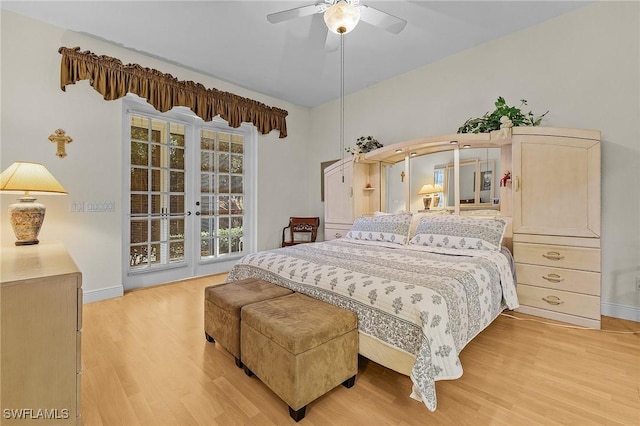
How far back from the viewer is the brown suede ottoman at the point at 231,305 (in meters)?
1.81

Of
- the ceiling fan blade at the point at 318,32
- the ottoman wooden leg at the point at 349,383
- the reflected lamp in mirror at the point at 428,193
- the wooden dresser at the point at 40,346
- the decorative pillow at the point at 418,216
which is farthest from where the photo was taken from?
the reflected lamp in mirror at the point at 428,193

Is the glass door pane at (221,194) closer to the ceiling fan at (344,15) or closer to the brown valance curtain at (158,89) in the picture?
the brown valance curtain at (158,89)

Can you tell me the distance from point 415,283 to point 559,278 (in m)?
1.79

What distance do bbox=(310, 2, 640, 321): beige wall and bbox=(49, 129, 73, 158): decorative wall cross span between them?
423cm

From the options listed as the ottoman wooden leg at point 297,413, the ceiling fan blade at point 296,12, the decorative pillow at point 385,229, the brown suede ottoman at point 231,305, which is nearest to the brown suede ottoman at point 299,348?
the ottoman wooden leg at point 297,413

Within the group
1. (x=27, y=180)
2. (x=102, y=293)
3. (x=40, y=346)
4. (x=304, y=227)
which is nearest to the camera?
(x=40, y=346)

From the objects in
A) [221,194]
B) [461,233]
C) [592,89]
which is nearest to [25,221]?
[221,194]

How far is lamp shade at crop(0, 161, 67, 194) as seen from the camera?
6.89ft

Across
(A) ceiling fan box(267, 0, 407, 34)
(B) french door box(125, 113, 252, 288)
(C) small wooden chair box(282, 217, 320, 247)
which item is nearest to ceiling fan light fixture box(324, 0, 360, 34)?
(A) ceiling fan box(267, 0, 407, 34)

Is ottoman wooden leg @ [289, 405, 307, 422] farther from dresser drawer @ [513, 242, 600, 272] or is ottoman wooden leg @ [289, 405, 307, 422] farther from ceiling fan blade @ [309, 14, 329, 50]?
ceiling fan blade @ [309, 14, 329, 50]

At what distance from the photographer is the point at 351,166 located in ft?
13.4

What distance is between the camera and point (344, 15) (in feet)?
6.69

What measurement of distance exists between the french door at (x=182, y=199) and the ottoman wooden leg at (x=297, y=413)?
3004 mm

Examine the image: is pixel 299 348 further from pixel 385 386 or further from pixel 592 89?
pixel 592 89
